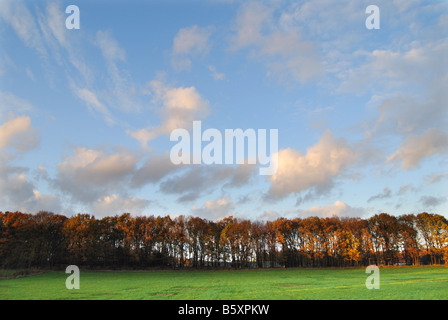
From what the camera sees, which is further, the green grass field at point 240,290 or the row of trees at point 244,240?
the row of trees at point 244,240

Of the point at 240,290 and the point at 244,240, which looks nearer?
the point at 240,290

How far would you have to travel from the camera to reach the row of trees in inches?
3305

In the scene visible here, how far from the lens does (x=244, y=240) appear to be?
9806 cm

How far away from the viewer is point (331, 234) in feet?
317

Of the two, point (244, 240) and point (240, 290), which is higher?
point (240, 290)

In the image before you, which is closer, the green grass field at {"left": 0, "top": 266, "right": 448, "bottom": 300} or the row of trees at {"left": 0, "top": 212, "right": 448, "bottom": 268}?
the green grass field at {"left": 0, "top": 266, "right": 448, "bottom": 300}

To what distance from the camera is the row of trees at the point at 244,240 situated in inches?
3305
